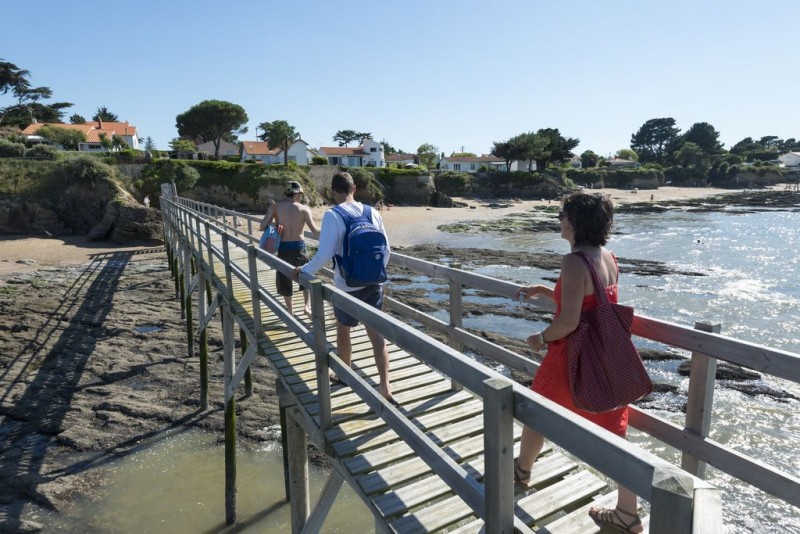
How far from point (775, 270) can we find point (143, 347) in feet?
91.3

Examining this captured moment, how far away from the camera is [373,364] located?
497cm

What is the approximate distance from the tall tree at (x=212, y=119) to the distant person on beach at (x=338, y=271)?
64564 mm

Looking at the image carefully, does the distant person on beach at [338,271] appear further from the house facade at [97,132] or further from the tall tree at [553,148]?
the tall tree at [553,148]

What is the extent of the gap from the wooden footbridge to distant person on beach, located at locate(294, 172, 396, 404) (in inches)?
10.7

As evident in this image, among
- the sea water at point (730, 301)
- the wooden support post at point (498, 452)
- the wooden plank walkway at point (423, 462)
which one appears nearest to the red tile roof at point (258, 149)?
the sea water at point (730, 301)

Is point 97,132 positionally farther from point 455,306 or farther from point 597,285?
point 597,285

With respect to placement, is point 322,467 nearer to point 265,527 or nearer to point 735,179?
point 265,527

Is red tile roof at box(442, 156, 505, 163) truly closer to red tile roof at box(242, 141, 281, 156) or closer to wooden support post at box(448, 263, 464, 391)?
red tile roof at box(242, 141, 281, 156)

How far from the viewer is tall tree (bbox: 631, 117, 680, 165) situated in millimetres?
116312

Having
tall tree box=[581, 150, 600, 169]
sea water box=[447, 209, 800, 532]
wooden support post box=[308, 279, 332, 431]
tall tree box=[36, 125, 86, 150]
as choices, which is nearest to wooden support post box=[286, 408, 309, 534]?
wooden support post box=[308, 279, 332, 431]

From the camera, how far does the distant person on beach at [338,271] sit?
375cm

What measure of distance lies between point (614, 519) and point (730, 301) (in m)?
18.7

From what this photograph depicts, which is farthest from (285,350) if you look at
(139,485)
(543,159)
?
(543,159)

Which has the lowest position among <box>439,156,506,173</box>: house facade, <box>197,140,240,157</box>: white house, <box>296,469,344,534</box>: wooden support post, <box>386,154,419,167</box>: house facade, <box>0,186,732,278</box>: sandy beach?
<box>0,186,732,278</box>: sandy beach
